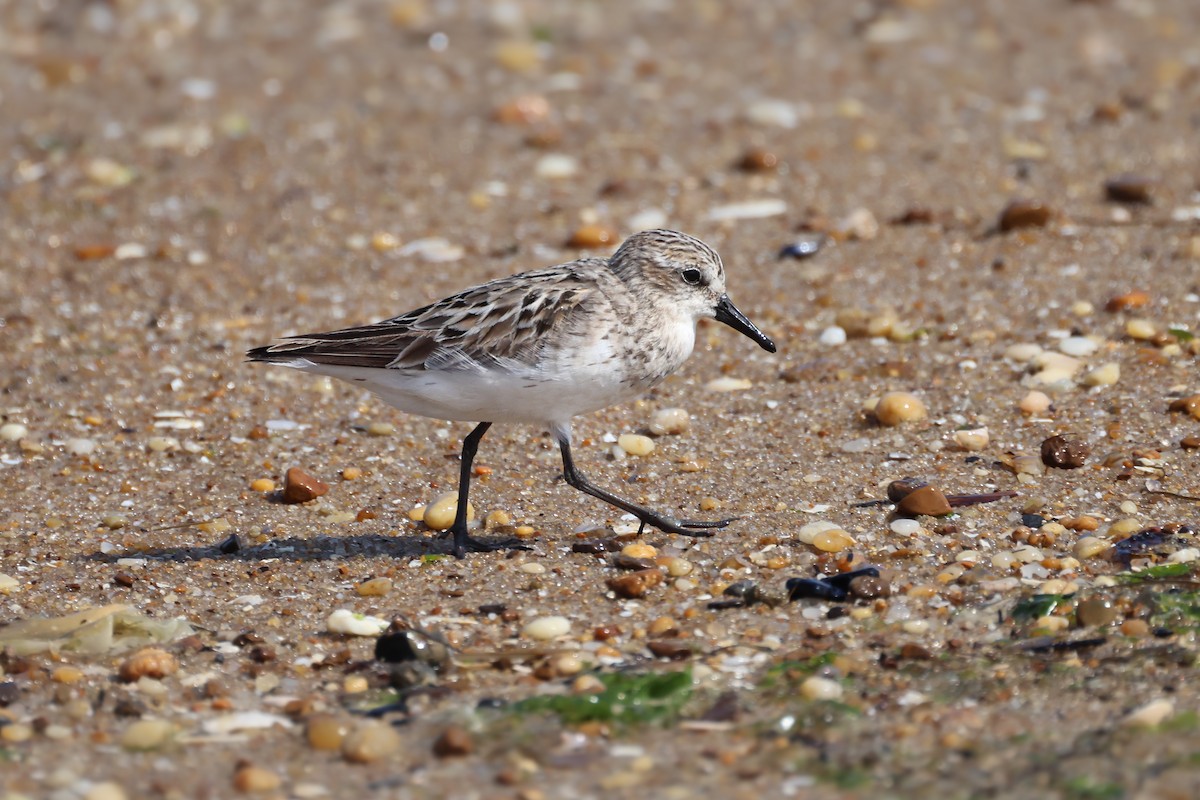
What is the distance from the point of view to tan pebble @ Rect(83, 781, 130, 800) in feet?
12.5

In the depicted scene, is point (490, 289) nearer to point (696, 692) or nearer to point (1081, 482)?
point (696, 692)

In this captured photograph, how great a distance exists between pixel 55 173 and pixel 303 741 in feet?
19.9

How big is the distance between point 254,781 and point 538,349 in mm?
1956

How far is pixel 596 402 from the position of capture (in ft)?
17.9

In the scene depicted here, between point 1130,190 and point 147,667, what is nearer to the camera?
point 147,667

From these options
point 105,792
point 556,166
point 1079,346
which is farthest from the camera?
point 556,166

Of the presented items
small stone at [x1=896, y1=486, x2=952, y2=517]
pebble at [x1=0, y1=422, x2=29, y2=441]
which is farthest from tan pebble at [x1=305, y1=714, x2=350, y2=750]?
pebble at [x1=0, y1=422, x2=29, y2=441]

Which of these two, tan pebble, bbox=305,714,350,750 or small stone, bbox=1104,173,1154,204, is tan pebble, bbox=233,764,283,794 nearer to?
tan pebble, bbox=305,714,350,750

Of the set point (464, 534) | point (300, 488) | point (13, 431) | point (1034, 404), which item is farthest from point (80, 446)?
point (1034, 404)

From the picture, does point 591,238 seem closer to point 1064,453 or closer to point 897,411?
point 897,411

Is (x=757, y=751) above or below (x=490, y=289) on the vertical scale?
below

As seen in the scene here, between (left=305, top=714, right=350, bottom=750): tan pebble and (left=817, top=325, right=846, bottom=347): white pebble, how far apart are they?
364 centimetres

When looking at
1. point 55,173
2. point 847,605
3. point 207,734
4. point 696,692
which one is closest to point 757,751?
point 696,692

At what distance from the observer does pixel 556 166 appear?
360 inches
